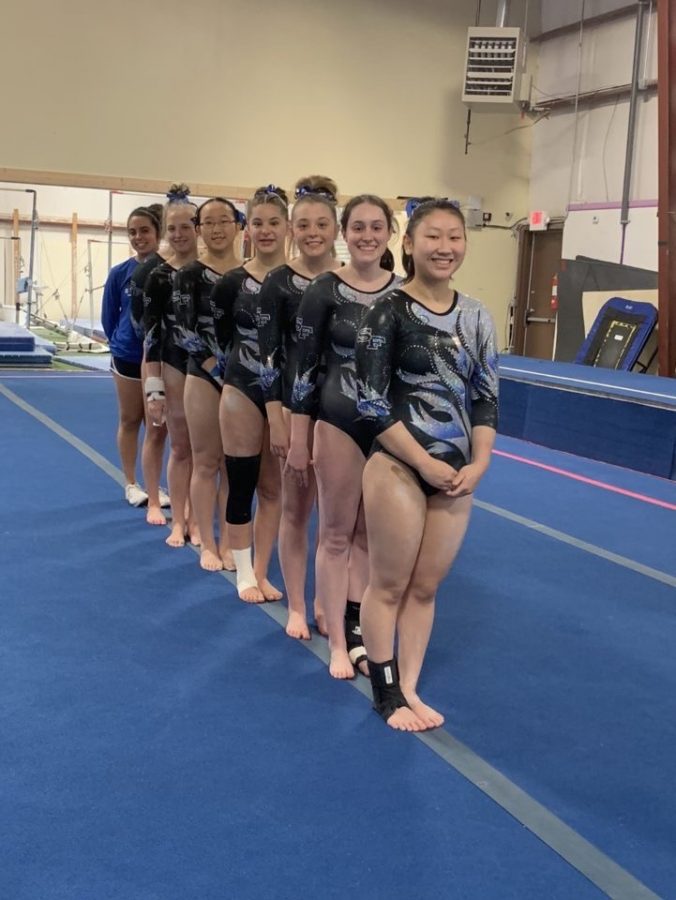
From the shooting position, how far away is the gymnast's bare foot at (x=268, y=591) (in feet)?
10.9

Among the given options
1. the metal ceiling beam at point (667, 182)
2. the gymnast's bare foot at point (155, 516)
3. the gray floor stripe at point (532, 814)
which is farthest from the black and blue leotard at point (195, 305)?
the metal ceiling beam at point (667, 182)

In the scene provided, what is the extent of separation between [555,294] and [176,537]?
9.04 metres

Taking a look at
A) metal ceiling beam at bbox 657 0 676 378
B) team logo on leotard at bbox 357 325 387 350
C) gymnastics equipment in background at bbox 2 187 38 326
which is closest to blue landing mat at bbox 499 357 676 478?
metal ceiling beam at bbox 657 0 676 378

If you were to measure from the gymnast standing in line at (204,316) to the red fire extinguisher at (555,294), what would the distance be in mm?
8440

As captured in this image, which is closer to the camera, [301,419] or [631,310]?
[301,419]

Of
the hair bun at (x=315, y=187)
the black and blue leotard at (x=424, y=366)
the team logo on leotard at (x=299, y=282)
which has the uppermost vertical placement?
the hair bun at (x=315, y=187)

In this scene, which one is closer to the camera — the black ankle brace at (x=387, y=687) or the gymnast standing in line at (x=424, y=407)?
the gymnast standing in line at (x=424, y=407)

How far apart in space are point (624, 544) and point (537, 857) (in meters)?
2.60

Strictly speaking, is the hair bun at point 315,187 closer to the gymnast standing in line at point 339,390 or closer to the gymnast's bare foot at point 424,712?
the gymnast standing in line at point 339,390

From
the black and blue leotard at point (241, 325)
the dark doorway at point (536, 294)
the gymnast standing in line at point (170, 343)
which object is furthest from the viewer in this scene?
the dark doorway at point (536, 294)

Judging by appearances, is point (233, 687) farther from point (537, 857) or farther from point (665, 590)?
point (665, 590)

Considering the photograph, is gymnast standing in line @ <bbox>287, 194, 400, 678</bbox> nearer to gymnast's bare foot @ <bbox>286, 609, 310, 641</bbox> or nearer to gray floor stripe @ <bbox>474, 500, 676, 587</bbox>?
gymnast's bare foot @ <bbox>286, 609, 310, 641</bbox>

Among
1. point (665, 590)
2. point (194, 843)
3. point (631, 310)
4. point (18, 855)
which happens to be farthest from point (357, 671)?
point (631, 310)

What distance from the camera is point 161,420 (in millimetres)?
3855
